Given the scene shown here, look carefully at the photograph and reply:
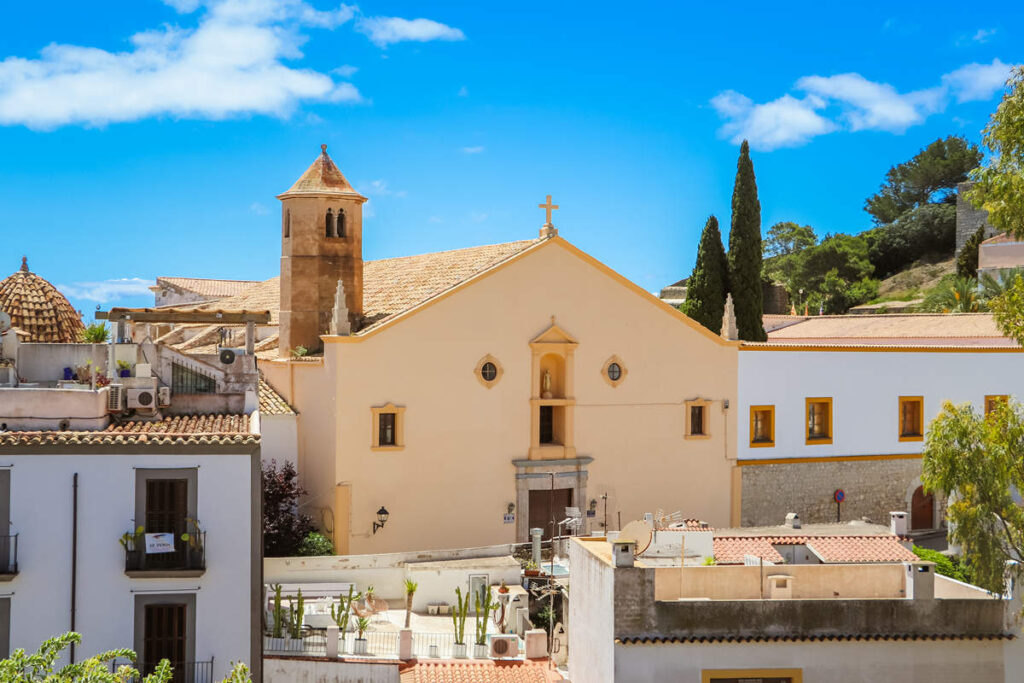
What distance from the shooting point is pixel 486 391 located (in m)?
28.4

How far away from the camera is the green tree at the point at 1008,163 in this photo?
14664 mm

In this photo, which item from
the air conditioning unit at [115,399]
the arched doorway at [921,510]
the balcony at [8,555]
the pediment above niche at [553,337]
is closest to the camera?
the balcony at [8,555]

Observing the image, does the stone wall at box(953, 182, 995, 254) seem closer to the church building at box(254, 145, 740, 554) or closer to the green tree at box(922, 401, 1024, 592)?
the church building at box(254, 145, 740, 554)

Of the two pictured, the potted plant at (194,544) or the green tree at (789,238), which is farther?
the green tree at (789,238)

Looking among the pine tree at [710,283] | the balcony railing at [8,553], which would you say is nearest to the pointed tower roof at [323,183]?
the balcony railing at [8,553]

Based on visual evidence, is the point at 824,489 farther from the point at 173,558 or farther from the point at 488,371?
the point at 173,558

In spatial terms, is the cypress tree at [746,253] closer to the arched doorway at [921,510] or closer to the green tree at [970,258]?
the arched doorway at [921,510]

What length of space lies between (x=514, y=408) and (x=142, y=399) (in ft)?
35.6

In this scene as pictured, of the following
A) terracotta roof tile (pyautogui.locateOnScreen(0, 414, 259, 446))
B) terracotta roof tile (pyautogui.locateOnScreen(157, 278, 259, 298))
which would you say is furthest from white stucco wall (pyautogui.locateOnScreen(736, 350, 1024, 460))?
terracotta roof tile (pyautogui.locateOnScreen(157, 278, 259, 298))

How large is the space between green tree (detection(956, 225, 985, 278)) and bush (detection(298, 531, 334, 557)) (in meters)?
45.5

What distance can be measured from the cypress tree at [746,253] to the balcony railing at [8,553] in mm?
30832

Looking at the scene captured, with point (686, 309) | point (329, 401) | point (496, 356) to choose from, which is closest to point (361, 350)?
point (329, 401)

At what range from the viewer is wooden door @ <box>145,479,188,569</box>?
18.2 m

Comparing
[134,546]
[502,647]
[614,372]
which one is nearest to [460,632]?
[502,647]
